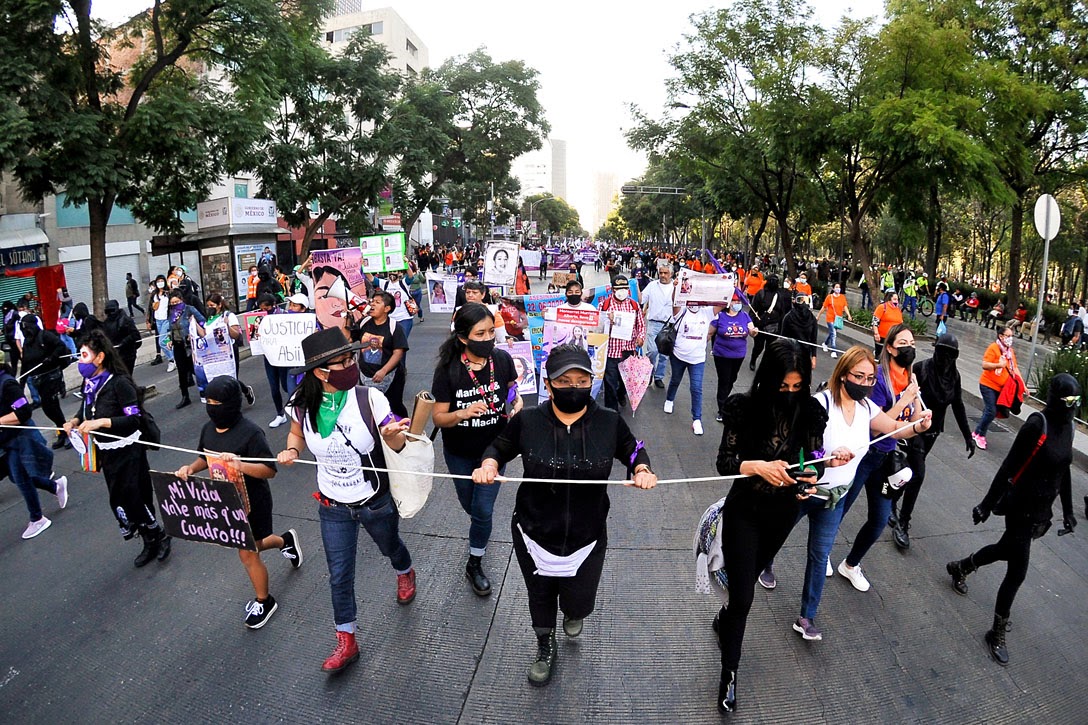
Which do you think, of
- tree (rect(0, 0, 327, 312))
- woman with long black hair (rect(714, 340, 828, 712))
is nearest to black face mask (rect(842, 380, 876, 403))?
woman with long black hair (rect(714, 340, 828, 712))

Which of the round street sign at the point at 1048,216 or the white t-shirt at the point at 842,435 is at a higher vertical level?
the round street sign at the point at 1048,216

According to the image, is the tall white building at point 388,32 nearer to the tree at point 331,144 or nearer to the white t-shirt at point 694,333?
the tree at point 331,144

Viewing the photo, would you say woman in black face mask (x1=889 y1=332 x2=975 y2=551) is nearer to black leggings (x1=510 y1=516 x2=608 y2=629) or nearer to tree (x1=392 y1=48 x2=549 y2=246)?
black leggings (x1=510 y1=516 x2=608 y2=629)

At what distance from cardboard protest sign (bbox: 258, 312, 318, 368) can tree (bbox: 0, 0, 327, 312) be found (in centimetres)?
560

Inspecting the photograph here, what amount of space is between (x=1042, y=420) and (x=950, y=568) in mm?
1294

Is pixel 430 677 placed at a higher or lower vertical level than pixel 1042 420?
lower

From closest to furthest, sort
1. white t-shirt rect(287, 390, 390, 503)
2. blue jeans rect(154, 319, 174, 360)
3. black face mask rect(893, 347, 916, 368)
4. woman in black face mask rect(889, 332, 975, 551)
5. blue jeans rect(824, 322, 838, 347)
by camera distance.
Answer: white t-shirt rect(287, 390, 390, 503) → black face mask rect(893, 347, 916, 368) → woman in black face mask rect(889, 332, 975, 551) → blue jeans rect(154, 319, 174, 360) → blue jeans rect(824, 322, 838, 347)

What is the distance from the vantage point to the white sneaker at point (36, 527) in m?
5.41

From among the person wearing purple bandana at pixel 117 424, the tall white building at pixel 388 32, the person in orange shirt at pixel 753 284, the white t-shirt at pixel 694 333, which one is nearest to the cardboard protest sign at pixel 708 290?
the white t-shirt at pixel 694 333

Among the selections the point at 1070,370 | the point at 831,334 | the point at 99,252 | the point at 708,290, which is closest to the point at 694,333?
the point at 708,290

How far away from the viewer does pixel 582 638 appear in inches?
157

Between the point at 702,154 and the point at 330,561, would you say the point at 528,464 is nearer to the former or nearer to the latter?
the point at 330,561

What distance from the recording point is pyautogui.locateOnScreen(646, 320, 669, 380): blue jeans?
962cm

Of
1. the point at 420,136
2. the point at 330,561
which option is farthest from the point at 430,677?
the point at 420,136
